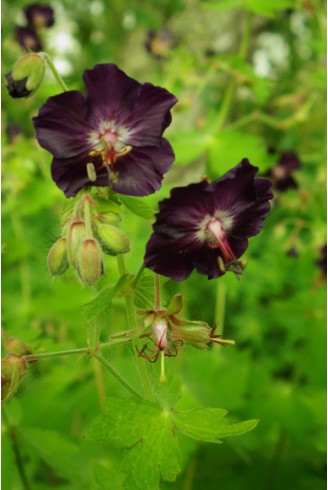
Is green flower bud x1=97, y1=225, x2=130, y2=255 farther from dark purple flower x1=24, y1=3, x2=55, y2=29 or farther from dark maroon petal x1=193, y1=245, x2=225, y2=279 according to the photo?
dark purple flower x1=24, y1=3, x2=55, y2=29

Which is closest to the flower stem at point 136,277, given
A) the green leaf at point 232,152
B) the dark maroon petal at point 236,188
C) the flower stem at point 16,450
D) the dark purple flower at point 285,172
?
the dark maroon petal at point 236,188

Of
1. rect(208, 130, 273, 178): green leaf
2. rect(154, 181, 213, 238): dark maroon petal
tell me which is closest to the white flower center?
rect(154, 181, 213, 238): dark maroon petal

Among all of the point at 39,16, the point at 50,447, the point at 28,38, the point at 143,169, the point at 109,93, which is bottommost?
the point at 50,447

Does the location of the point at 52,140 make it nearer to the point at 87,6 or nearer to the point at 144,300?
the point at 144,300

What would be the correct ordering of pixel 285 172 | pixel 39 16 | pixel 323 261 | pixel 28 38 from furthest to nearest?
pixel 39 16
pixel 28 38
pixel 285 172
pixel 323 261

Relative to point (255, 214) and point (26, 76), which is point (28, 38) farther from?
point (255, 214)

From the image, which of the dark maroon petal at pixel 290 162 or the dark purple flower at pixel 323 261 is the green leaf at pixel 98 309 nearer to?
the dark purple flower at pixel 323 261

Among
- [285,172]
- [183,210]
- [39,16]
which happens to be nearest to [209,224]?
[183,210]

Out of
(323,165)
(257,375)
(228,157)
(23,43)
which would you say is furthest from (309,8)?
(257,375)
